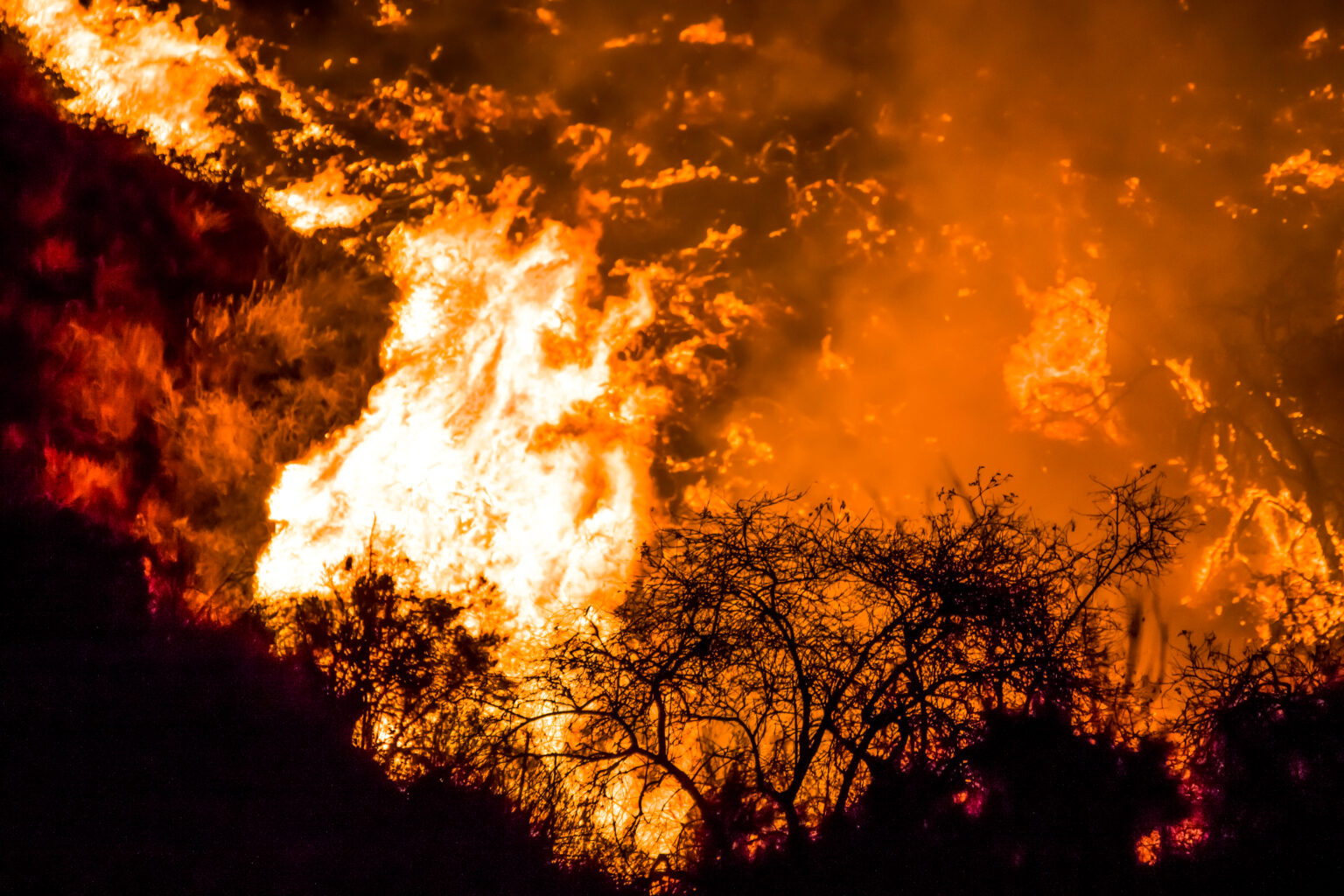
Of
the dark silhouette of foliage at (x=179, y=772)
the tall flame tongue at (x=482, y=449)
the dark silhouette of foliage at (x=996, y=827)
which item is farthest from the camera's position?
the tall flame tongue at (x=482, y=449)

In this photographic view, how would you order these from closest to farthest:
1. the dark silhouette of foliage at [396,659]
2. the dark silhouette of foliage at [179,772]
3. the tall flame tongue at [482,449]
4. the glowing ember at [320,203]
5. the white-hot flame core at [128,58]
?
the dark silhouette of foliage at [179,772]
the dark silhouette of foliage at [396,659]
the tall flame tongue at [482,449]
the white-hot flame core at [128,58]
the glowing ember at [320,203]

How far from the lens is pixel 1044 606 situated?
1101cm

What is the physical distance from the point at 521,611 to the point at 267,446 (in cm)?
599

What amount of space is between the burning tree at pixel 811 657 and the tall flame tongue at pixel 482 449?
15.3 feet

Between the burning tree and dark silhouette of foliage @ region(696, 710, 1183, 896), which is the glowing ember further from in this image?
dark silhouette of foliage @ region(696, 710, 1183, 896)

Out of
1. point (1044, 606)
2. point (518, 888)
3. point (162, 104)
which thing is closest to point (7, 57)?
point (162, 104)

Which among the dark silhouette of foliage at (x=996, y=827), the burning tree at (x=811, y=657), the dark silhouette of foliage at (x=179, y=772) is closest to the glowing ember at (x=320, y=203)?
the dark silhouette of foliage at (x=179, y=772)

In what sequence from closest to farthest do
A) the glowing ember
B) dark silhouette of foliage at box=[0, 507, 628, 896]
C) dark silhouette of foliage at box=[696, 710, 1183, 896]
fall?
dark silhouette of foliage at box=[0, 507, 628, 896]
dark silhouette of foliage at box=[696, 710, 1183, 896]
the glowing ember

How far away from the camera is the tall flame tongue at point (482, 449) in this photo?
1580cm

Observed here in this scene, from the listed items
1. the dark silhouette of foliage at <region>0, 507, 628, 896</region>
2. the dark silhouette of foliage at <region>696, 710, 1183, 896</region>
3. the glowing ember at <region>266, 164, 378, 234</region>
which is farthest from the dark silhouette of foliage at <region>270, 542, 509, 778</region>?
the glowing ember at <region>266, 164, 378, 234</region>

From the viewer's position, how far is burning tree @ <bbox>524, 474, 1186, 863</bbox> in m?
10.5

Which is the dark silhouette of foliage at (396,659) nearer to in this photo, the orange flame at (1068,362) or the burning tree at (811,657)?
the burning tree at (811,657)

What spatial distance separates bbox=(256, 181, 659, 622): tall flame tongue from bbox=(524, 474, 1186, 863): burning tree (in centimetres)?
468

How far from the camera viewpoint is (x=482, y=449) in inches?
674
